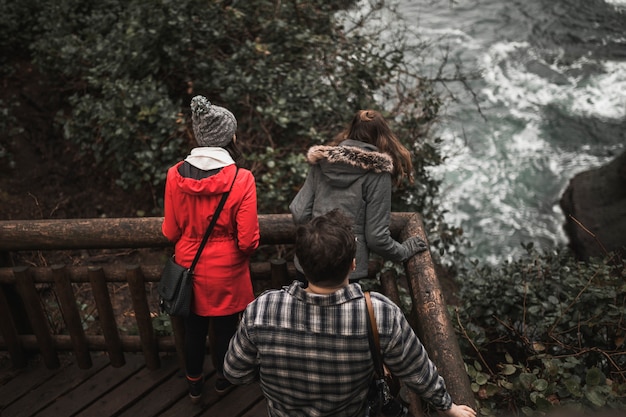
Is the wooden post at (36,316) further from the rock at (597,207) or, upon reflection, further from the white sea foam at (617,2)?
the white sea foam at (617,2)

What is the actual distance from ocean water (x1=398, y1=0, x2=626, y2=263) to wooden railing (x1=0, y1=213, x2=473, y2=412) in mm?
6516

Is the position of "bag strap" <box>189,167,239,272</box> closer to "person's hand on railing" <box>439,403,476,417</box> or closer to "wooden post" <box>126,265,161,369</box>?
"wooden post" <box>126,265,161,369</box>

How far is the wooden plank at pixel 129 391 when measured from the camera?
9.65 ft

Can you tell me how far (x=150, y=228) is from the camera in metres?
2.82

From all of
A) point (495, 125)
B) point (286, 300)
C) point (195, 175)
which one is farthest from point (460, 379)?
point (495, 125)

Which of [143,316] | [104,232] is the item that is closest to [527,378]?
[143,316]

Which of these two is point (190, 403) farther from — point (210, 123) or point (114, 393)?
point (210, 123)

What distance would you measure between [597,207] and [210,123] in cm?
834

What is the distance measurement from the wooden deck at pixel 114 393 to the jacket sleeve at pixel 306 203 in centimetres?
102

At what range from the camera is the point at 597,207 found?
29.5ft

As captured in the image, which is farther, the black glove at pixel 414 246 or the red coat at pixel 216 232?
the black glove at pixel 414 246

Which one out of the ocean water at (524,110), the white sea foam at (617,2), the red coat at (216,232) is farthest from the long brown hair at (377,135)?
the white sea foam at (617,2)

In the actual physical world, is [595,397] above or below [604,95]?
above

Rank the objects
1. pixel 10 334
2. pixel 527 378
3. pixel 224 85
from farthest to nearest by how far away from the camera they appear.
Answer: pixel 224 85 → pixel 10 334 → pixel 527 378
